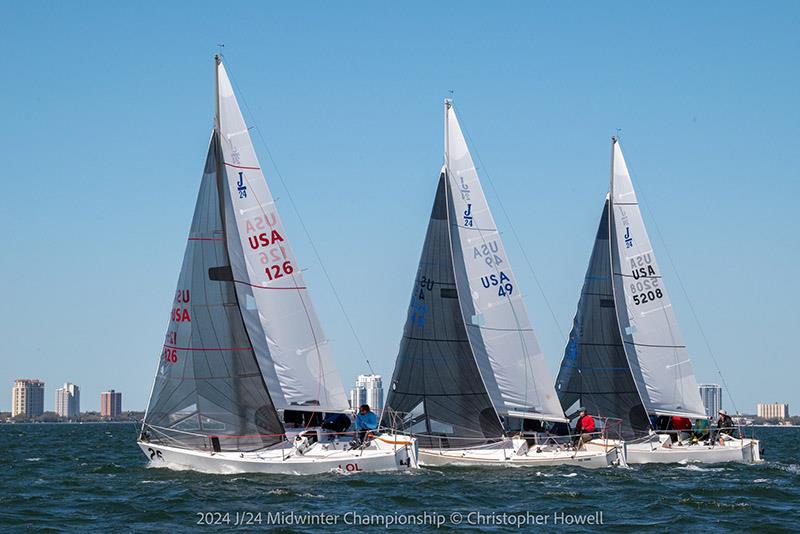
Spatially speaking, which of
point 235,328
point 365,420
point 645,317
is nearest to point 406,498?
point 365,420

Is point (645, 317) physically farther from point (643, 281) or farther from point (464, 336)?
point (464, 336)

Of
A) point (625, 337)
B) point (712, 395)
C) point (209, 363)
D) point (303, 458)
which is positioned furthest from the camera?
point (712, 395)

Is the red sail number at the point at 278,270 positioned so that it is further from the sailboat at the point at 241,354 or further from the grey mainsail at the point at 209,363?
the grey mainsail at the point at 209,363

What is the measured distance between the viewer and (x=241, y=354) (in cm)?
3084

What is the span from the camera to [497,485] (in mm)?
29469

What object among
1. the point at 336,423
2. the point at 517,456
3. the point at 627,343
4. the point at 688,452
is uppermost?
the point at 627,343

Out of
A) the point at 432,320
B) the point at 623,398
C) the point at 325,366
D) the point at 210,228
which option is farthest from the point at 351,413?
the point at 623,398

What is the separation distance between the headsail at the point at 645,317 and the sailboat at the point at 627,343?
3cm

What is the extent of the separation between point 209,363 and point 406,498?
6.85 metres

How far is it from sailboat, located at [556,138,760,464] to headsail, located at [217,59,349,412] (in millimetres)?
10536

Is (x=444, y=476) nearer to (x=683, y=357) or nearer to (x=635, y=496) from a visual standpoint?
(x=635, y=496)

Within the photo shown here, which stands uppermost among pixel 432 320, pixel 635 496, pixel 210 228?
pixel 210 228

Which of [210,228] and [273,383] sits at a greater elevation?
[210,228]

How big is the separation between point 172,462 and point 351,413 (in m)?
4.65
